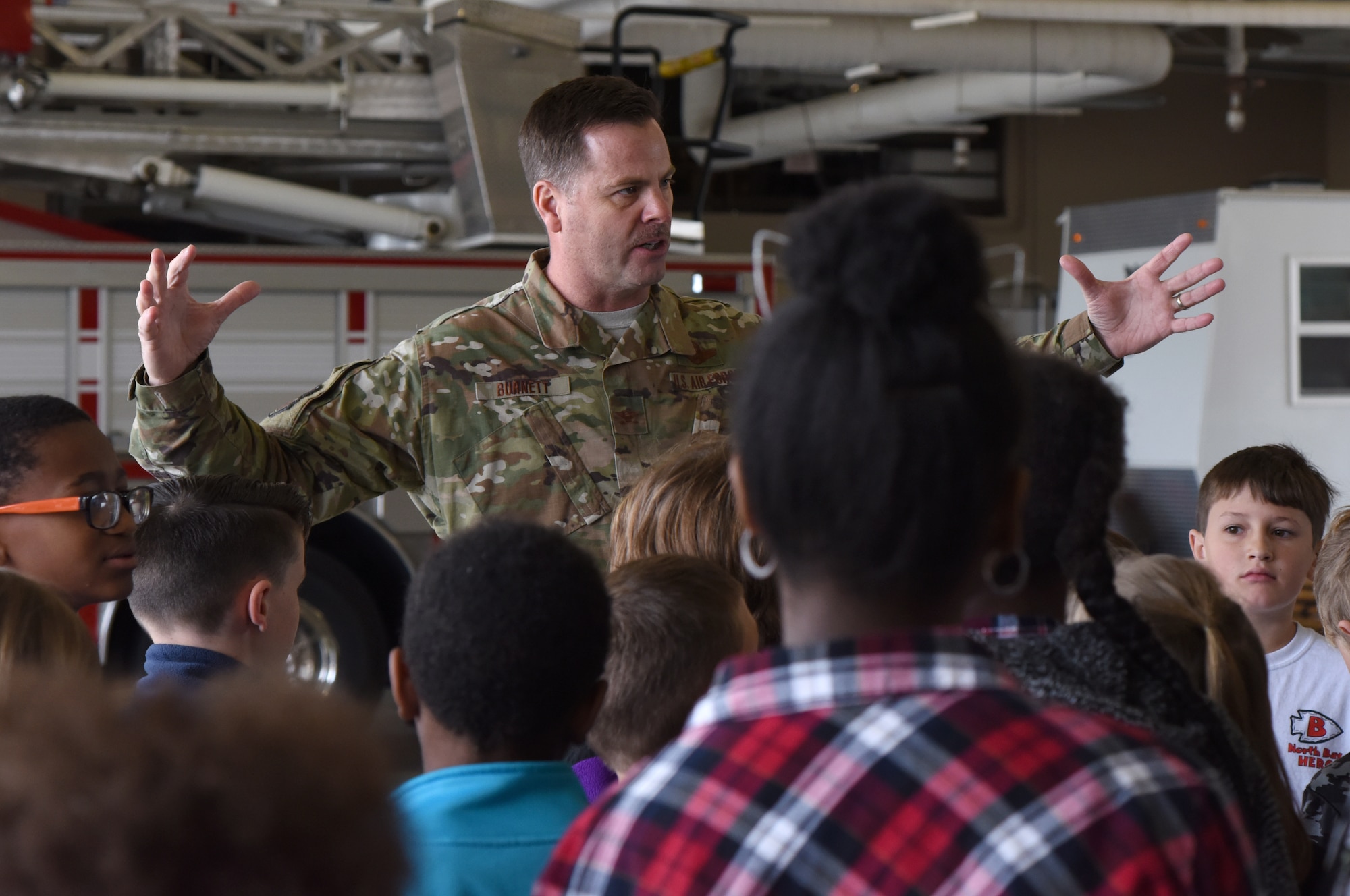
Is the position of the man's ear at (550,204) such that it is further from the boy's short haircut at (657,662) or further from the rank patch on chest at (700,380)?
the boy's short haircut at (657,662)

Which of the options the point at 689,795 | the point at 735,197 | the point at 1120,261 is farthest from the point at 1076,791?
the point at 735,197

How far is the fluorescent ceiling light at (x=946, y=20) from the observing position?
9.00 meters

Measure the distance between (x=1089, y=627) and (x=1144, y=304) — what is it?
4.97 feet

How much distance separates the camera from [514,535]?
159 centimetres

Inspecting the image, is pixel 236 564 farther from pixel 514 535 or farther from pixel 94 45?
pixel 94 45

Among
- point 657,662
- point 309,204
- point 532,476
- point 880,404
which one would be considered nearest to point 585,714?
point 657,662

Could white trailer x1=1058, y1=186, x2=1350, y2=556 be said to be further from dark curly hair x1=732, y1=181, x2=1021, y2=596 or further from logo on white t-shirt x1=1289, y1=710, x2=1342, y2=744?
dark curly hair x1=732, y1=181, x2=1021, y2=596

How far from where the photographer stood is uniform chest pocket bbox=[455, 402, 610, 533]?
2969mm

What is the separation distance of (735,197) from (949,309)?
14.3 meters

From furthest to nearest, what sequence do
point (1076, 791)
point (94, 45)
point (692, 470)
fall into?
point (94, 45)
point (692, 470)
point (1076, 791)

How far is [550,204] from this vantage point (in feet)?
10.5

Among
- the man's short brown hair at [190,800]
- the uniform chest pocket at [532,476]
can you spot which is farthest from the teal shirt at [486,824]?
the uniform chest pocket at [532,476]

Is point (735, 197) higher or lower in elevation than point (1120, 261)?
higher

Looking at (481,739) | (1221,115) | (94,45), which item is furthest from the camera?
(1221,115)
